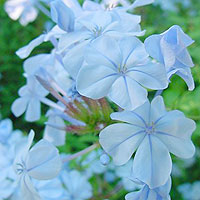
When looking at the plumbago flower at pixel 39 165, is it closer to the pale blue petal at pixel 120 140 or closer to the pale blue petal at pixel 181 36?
the pale blue petal at pixel 120 140

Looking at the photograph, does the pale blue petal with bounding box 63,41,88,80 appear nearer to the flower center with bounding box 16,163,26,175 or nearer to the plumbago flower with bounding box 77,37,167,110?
the plumbago flower with bounding box 77,37,167,110

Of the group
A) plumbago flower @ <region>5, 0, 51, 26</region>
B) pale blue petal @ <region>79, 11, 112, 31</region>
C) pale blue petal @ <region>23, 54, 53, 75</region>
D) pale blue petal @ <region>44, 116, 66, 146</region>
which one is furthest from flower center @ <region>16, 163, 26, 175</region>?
plumbago flower @ <region>5, 0, 51, 26</region>

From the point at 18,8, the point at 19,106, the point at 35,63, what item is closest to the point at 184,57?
the point at 35,63

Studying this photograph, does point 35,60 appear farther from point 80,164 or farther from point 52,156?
point 80,164

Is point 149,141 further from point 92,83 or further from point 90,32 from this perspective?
point 90,32

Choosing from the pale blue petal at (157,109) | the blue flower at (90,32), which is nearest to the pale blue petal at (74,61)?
the blue flower at (90,32)

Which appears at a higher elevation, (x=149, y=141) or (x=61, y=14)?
(x=61, y=14)

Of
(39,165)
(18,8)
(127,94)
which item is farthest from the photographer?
(18,8)
